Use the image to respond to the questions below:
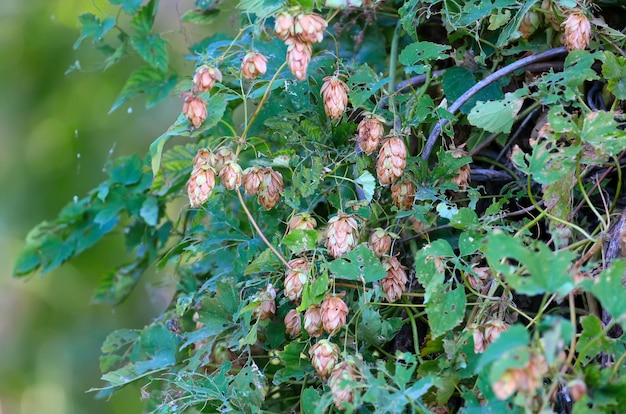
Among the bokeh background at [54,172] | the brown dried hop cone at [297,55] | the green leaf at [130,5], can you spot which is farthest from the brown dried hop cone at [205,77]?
the bokeh background at [54,172]

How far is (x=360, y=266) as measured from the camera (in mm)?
785

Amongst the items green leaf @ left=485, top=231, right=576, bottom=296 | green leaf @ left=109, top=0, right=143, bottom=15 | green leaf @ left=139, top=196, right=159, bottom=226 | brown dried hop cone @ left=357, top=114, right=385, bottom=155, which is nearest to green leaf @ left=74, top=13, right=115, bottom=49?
green leaf @ left=109, top=0, right=143, bottom=15

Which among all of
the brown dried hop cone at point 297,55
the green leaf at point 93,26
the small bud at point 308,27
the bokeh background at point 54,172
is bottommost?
the bokeh background at point 54,172

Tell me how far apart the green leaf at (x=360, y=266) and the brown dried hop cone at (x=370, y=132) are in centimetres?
13

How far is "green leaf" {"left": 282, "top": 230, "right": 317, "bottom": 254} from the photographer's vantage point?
0.79m

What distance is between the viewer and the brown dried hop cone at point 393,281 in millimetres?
829

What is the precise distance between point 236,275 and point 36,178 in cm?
166

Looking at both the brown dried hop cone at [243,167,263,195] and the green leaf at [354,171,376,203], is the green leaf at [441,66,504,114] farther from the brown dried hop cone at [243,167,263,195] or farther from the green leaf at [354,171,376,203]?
the brown dried hop cone at [243,167,263,195]

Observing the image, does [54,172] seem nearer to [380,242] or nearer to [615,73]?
[380,242]

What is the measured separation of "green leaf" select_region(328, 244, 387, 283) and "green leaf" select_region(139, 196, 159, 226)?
0.59m

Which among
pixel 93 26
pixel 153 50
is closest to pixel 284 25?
pixel 153 50

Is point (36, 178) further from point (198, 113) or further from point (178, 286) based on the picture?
point (198, 113)

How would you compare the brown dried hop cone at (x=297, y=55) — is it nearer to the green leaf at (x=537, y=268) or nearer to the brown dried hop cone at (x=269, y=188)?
the brown dried hop cone at (x=269, y=188)

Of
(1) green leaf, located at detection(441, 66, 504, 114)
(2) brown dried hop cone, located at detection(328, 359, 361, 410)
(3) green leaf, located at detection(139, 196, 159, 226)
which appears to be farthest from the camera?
(3) green leaf, located at detection(139, 196, 159, 226)
